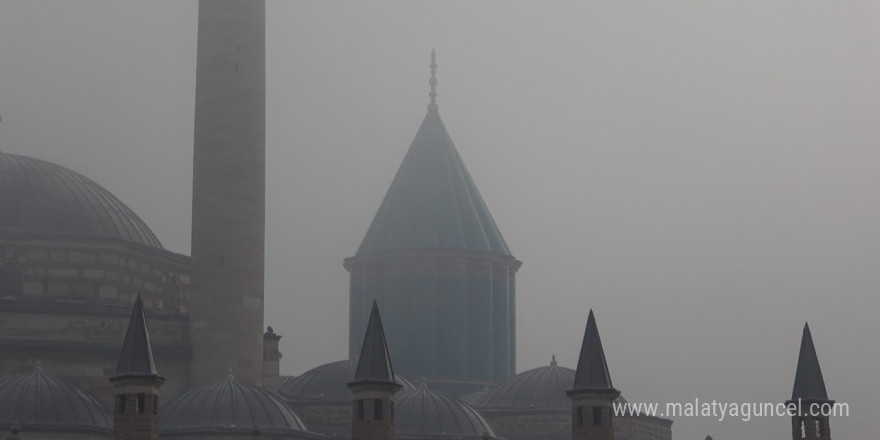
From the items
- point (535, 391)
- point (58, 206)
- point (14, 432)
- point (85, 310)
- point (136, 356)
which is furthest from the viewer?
point (535, 391)

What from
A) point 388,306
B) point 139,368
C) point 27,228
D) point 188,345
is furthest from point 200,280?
point 388,306

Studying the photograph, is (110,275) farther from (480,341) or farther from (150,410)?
(480,341)

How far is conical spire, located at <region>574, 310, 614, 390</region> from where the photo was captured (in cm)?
3109

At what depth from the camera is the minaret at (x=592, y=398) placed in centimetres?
3100

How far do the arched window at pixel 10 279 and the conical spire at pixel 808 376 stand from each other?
15.2 meters

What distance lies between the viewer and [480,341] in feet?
180

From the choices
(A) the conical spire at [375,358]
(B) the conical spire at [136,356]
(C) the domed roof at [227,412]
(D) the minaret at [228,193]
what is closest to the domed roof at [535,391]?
(D) the minaret at [228,193]

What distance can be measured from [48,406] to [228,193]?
6.94m

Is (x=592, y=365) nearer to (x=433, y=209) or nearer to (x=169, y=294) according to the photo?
(x=169, y=294)

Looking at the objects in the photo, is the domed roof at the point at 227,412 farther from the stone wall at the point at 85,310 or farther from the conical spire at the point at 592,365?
the conical spire at the point at 592,365

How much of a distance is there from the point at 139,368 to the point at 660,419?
19302mm

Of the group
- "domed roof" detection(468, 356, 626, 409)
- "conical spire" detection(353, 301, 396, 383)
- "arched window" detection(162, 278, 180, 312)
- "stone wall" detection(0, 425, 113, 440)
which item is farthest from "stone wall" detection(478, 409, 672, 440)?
"conical spire" detection(353, 301, 396, 383)

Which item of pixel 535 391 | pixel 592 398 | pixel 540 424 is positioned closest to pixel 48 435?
pixel 592 398

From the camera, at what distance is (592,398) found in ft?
102
